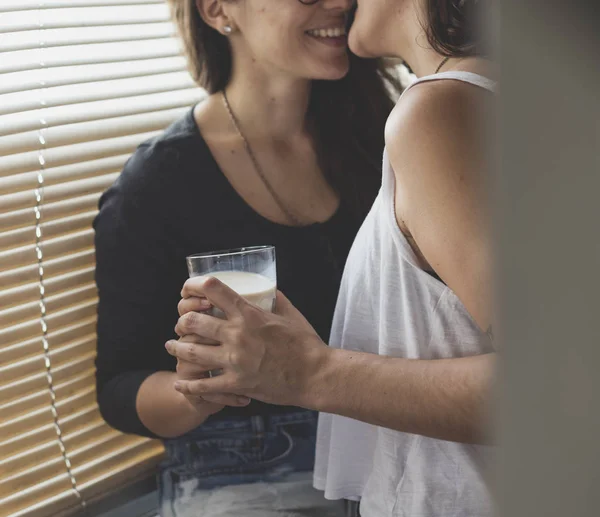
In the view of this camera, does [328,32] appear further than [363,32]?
Yes

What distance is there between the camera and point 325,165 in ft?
5.09

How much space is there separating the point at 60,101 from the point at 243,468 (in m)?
0.72

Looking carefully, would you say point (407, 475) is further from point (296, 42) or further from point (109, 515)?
point (296, 42)

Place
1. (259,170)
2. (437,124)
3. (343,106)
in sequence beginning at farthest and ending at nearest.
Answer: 1. (343,106)
2. (259,170)
3. (437,124)

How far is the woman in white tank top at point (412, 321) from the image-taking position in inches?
33.5

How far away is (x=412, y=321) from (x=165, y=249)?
0.53m

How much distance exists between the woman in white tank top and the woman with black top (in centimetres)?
24

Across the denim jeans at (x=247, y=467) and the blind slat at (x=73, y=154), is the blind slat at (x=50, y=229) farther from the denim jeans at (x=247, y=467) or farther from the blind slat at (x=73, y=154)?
the denim jeans at (x=247, y=467)

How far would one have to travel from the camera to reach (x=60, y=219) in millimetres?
1355

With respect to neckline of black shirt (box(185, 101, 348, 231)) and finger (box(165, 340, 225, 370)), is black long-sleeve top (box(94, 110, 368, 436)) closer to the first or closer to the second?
neckline of black shirt (box(185, 101, 348, 231))

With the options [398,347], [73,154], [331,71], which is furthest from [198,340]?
[331,71]

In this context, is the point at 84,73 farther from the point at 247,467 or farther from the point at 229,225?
the point at 247,467

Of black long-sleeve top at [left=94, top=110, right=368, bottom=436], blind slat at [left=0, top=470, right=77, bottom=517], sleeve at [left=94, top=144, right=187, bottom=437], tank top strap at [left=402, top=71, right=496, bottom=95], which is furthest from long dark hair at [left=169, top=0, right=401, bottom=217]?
blind slat at [left=0, top=470, right=77, bottom=517]

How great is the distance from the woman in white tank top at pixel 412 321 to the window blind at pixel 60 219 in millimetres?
398
